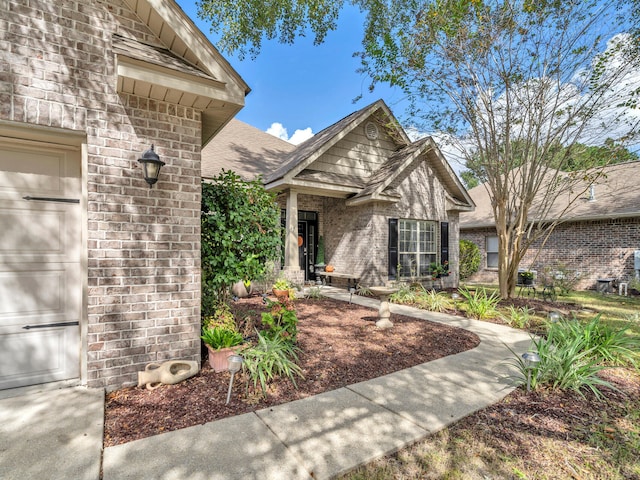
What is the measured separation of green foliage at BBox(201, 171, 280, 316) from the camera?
4.16 meters

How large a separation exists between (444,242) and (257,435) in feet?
36.1

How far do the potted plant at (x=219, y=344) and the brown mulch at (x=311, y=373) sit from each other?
119 millimetres

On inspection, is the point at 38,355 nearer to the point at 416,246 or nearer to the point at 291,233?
the point at 291,233

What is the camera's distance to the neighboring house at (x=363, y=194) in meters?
9.91

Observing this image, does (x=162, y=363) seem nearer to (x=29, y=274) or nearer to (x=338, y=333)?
(x=29, y=274)

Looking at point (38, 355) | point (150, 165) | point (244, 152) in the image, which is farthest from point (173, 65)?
point (244, 152)

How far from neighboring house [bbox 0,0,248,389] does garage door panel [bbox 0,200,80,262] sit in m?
0.01

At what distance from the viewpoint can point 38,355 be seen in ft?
10.7

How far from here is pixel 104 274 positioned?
321cm

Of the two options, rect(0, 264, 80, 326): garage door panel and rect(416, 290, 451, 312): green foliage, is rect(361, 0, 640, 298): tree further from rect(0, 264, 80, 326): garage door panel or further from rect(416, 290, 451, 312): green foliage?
rect(0, 264, 80, 326): garage door panel

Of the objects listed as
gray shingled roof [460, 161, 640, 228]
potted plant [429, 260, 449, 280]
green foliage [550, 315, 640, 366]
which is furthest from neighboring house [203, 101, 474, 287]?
green foliage [550, 315, 640, 366]

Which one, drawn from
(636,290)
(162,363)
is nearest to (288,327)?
(162,363)

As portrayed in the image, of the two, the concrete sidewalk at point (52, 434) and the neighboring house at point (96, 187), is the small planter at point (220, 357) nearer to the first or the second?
the neighboring house at point (96, 187)

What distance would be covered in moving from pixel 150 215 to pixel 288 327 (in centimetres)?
214
